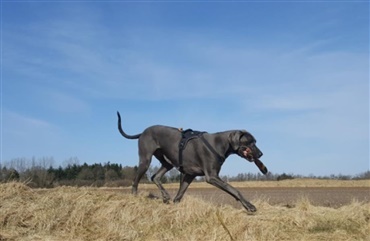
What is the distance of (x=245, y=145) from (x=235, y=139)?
0.28 meters

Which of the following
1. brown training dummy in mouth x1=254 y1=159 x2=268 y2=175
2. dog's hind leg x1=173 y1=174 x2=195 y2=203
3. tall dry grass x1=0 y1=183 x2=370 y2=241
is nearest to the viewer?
tall dry grass x1=0 y1=183 x2=370 y2=241

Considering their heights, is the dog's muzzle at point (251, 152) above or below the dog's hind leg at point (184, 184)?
above

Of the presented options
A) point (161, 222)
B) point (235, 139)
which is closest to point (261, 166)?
point (235, 139)

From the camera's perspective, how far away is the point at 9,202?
28.3 ft

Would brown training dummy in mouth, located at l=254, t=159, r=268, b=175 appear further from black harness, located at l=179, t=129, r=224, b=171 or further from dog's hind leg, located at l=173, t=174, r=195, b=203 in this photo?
dog's hind leg, located at l=173, t=174, r=195, b=203

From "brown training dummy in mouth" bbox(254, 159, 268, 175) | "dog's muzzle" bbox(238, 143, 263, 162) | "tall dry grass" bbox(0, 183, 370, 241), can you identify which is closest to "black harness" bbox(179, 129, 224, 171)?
"dog's muzzle" bbox(238, 143, 263, 162)

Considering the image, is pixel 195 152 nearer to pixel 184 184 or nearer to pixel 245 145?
pixel 184 184

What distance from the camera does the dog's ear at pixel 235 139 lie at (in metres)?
9.98

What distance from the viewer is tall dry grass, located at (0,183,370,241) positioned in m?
7.10

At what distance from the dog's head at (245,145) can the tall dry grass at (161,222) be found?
1.35m

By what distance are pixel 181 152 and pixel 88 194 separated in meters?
2.48

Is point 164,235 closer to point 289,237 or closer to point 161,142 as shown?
point 289,237

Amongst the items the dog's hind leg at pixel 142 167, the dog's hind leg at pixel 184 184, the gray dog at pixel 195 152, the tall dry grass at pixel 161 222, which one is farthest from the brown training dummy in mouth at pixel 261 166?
the dog's hind leg at pixel 142 167

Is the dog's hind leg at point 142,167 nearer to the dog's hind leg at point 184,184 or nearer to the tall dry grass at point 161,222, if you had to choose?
Result: the dog's hind leg at point 184,184
